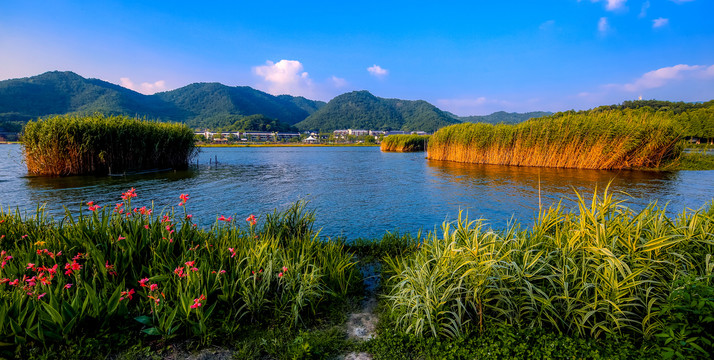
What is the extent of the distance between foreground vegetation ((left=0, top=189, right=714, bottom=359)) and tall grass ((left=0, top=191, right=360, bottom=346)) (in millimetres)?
22

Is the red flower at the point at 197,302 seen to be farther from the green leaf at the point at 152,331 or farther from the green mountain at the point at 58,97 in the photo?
the green mountain at the point at 58,97

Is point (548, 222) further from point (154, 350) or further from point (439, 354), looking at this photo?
point (154, 350)

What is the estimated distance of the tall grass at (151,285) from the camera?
3.46 metres

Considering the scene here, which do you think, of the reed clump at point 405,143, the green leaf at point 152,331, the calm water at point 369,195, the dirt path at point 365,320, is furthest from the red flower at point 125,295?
the reed clump at point 405,143

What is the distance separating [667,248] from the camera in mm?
4000

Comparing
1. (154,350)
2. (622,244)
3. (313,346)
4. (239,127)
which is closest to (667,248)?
(622,244)

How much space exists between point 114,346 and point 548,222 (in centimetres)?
614

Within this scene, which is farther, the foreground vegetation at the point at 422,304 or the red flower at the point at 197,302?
the red flower at the point at 197,302

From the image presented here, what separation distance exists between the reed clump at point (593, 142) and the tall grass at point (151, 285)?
2611 centimetres

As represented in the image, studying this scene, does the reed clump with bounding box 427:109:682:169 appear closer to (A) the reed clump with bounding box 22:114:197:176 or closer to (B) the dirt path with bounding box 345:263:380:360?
(B) the dirt path with bounding box 345:263:380:360

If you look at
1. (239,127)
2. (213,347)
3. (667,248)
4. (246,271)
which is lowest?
(213,347)

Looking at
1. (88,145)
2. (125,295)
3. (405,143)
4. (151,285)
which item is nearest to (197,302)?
(151,285)

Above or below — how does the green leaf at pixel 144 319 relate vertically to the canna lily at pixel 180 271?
below

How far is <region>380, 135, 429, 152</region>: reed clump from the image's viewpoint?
233 ft
